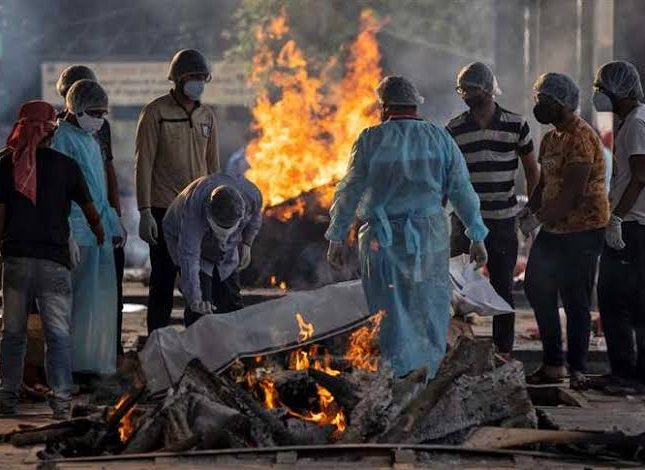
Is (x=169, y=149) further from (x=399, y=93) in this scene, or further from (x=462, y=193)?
(x=462, y=193)

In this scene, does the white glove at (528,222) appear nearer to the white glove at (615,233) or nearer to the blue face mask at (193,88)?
the white glove at (615,233)

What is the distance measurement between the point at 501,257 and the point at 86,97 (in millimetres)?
3107

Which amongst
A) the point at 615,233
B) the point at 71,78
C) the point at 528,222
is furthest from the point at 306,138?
the point at 615,233

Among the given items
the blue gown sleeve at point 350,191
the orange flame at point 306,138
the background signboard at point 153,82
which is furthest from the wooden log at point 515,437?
the background signboard at point 153,82

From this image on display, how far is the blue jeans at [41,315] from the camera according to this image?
410 inches

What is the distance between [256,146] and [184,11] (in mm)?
18466

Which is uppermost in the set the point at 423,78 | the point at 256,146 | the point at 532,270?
the point at 423,78

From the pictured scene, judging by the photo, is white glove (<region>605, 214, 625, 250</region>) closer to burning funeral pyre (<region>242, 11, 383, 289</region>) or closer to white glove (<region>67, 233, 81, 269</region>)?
white glove (<region>67, 233, 81, 269</region>)

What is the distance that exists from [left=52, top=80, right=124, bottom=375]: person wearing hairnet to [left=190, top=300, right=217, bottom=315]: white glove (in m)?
1.18

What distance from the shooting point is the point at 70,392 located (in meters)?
10.5

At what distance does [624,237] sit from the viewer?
1131 cm

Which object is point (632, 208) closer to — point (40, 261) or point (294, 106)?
point (40, 261)

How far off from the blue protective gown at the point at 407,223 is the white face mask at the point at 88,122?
1.98 m

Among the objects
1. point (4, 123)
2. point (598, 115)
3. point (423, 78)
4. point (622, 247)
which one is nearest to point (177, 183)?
point (622, 247)
